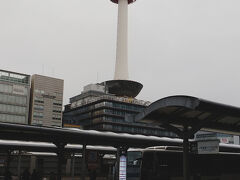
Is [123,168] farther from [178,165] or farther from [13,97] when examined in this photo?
[13,97]

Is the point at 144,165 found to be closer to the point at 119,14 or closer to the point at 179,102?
the point at 179,102

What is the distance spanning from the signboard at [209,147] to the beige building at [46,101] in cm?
10997

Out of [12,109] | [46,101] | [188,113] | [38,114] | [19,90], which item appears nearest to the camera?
[188,113]

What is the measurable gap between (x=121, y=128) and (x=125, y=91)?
1617 centimetres

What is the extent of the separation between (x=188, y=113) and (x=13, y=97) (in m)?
95.2

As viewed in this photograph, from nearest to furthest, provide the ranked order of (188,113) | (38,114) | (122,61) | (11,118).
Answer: (188,113) < (11,118) < (122,61) < (38,114)

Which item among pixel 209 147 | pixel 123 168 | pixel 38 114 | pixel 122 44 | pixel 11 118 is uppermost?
pixel 122 44

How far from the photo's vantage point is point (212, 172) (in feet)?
67.6

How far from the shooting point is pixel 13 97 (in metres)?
102

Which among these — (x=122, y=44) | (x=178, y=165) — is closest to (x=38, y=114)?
(x=122, y=44)

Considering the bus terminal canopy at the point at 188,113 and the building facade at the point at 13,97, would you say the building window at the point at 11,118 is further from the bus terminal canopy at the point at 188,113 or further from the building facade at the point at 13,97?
the bus terminal canopy at the point at 188,113

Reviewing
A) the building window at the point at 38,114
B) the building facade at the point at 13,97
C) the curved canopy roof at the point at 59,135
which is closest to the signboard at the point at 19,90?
the building facade at the point at 13,97

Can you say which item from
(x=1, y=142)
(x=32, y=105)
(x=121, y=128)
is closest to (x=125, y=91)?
(x=121, y=128)

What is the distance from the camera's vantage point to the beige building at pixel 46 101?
122 m
